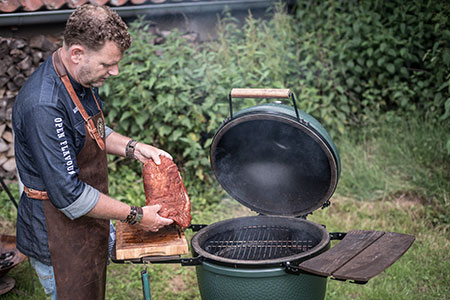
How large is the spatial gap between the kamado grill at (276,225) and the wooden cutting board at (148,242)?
0.07m

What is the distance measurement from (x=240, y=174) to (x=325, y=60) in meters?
3.49

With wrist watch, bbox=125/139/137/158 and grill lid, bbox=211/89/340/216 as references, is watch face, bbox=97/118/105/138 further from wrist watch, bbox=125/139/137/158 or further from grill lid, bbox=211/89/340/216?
grill lid, bbox=211/89/340/216

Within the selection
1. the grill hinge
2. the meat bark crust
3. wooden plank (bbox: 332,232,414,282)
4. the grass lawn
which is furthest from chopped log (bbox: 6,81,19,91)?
wooden plank (bbox: 332,232,414,282)

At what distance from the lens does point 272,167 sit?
3656 mm

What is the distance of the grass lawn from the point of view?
441cm

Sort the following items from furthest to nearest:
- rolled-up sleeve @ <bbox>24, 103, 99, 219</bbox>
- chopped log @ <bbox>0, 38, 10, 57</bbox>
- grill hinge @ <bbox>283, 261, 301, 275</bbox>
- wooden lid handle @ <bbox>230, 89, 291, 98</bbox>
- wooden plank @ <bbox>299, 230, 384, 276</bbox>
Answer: chopped log @ <bbox>0, 38, 10, 57</bbox>
wooden lid handle @ <bbox>230, 89, 291, 98</bbox>
grill hinge @ <bbox>283, 261, 301, 275</bbox>
wooden plank @ <bbox>299, 230, 384, 276</bbox>
rolled-up sleeve @ <bbox>24, 103, 99, 219</bbox>

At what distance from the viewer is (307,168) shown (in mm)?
3543

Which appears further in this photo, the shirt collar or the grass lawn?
the grass lawn

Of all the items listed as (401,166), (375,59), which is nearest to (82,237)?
(401,166)

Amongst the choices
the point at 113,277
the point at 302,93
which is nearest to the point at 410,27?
the point at 302,93

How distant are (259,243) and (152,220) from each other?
0.90 meters

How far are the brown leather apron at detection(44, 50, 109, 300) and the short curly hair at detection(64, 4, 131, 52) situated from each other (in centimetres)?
23

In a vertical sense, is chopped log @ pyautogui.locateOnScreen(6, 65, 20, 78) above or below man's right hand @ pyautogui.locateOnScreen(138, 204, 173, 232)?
above

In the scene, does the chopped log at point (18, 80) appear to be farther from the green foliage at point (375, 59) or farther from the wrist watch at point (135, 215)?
the wrist watch at point (135, 215)
